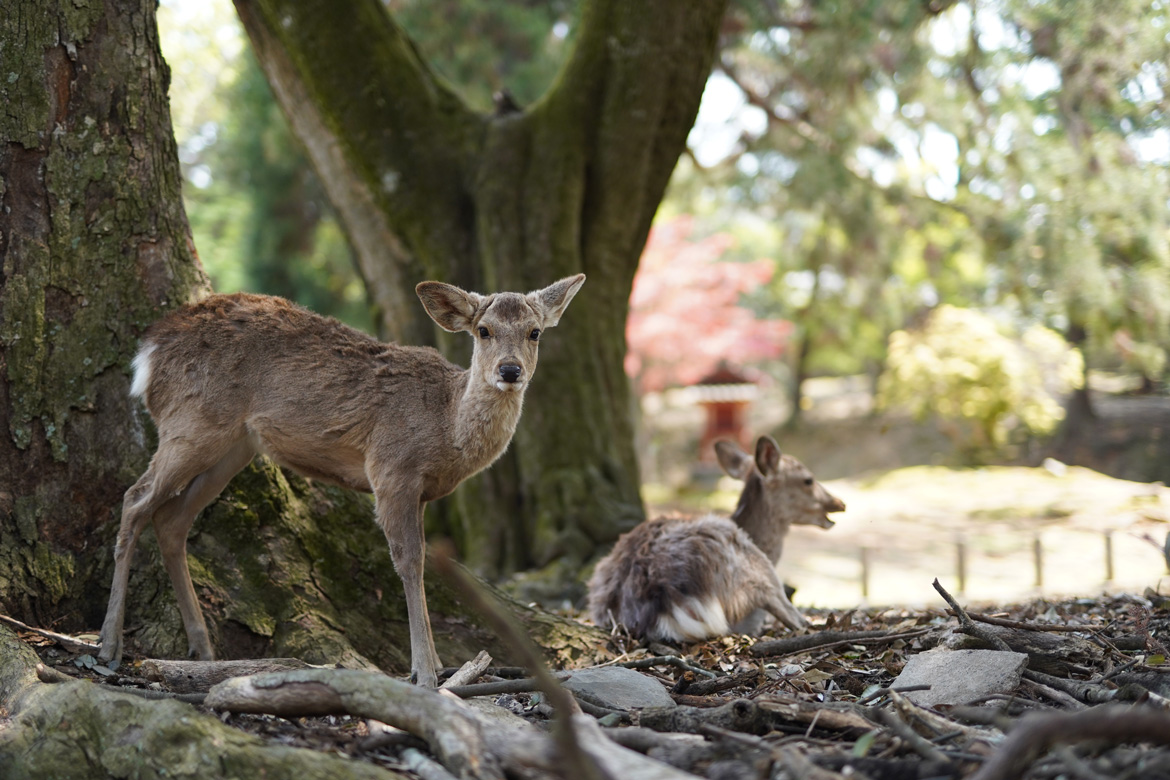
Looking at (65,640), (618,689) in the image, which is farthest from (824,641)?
(65,640)

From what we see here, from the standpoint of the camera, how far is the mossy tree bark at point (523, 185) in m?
7.09

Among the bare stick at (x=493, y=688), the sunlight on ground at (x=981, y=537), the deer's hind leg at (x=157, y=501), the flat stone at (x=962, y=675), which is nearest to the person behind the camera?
the flat stone at (x=962, y=675)

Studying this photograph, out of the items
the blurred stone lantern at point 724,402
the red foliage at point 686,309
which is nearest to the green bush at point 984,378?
the red foliage at point 686,309

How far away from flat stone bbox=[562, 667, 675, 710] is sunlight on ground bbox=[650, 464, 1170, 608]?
512 centimetres

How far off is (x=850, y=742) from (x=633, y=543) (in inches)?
105

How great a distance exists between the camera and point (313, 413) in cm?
396

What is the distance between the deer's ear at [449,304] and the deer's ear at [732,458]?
10.0 ft

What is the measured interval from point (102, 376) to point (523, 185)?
13.4 ft

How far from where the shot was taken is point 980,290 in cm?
1978

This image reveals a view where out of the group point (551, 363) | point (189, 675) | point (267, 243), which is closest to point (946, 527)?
point (551, 363)

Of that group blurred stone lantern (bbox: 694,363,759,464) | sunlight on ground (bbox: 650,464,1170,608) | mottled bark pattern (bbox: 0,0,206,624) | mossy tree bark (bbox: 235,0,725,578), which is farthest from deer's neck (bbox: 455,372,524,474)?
blurred stone lantern (bbox: 694,363,759,464)

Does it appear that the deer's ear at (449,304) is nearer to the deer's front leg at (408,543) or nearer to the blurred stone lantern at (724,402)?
the deer's front leg at (408,543)

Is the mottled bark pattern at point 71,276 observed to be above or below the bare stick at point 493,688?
above

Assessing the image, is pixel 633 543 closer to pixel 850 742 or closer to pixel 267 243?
pixel 850 742
